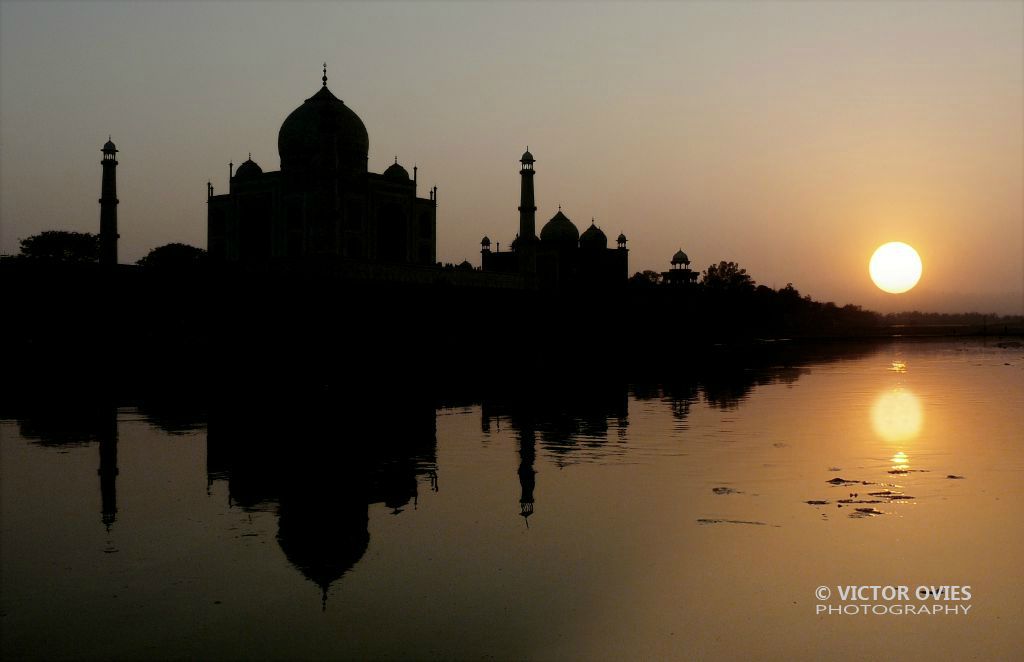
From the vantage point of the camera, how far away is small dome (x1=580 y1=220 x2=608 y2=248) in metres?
93.0

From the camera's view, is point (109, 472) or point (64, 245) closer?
point (109, 472)

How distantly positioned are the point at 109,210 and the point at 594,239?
46.1 m

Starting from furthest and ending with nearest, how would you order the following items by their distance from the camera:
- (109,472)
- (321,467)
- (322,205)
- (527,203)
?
(527,203) < (322,205) < (321,467) < (109,472)

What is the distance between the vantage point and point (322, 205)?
57500 millimetres

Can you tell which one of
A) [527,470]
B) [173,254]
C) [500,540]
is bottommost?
[500,540]

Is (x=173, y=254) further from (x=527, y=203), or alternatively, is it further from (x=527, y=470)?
(x=527, y=470)

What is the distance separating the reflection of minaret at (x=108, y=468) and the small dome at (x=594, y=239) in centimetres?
7265

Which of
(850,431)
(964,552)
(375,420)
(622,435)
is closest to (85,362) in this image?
(375,420)

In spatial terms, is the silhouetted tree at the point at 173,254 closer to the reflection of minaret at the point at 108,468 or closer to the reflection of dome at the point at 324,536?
the reflection of minaret at the point at 108,468

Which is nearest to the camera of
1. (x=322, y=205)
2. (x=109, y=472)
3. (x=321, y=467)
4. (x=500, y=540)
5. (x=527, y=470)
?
(x=500, y=540)

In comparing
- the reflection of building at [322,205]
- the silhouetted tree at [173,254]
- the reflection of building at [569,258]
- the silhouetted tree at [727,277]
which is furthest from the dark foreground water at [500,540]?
the silhouetted tree at [727,277]

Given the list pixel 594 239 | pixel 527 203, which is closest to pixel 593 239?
pixel 594 239

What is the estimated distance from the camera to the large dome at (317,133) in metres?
58.8

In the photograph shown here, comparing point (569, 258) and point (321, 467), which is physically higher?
point (569, 258)
